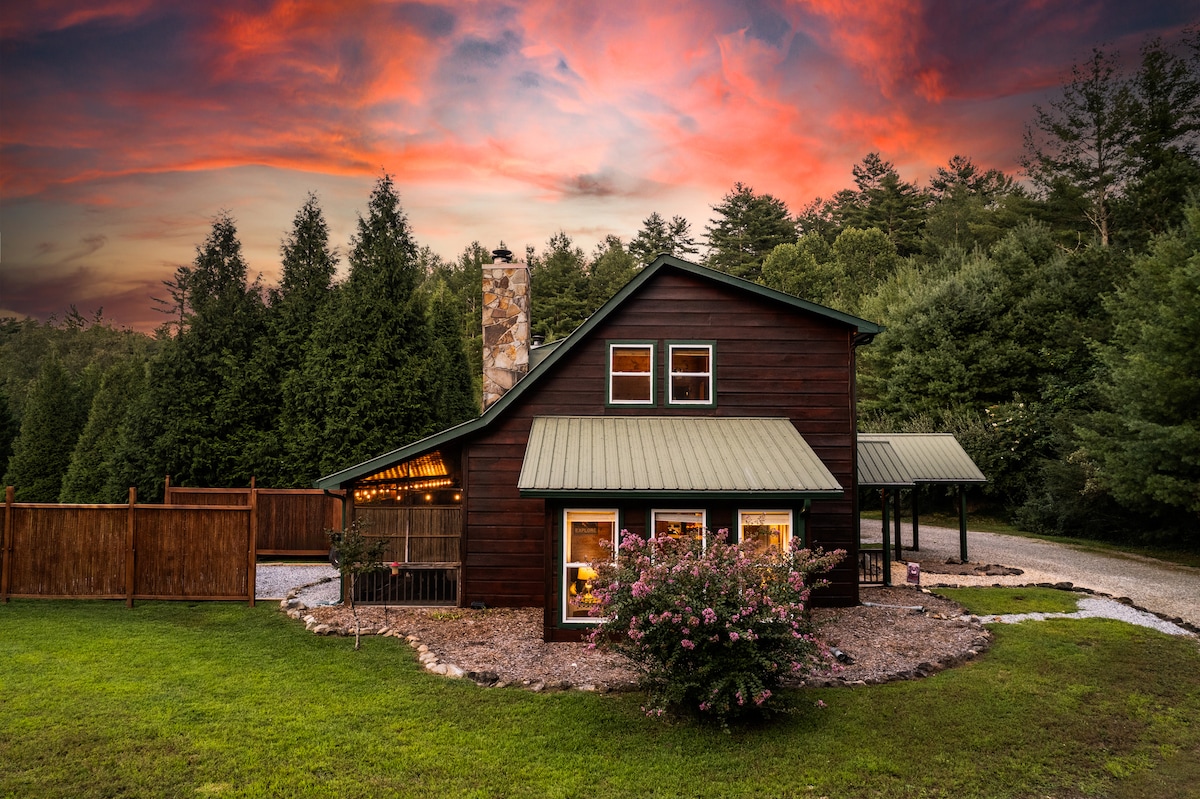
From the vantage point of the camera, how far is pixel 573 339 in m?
12.3

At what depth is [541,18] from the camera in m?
19.3

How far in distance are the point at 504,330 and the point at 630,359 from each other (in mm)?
3010

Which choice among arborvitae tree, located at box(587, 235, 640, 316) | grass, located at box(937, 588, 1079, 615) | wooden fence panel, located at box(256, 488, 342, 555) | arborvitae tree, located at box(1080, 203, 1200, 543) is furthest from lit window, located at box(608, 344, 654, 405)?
arborvitae tree, located at box(587, 235, 640, 316)

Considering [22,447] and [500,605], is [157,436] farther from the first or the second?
[22,447]

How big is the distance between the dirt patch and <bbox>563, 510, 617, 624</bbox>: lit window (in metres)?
0.61

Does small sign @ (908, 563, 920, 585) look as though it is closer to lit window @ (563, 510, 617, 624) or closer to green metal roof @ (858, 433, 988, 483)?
green metal roof @ (858, 433, 988, 483)

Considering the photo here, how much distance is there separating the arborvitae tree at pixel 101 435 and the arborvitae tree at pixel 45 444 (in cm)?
286

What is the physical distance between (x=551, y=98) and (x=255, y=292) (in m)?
12.0

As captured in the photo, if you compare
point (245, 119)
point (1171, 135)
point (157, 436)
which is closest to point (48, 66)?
point (245, 119)

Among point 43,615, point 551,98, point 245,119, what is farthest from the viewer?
point 551,98

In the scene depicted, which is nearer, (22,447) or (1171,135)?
(1171,135)

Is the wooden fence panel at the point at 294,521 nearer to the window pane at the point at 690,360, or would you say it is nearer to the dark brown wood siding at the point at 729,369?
the dark brown wood siding at the point at 729,369

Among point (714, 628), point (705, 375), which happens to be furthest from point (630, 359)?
point (714, 628)

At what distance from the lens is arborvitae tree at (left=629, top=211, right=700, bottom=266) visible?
2136 inches
